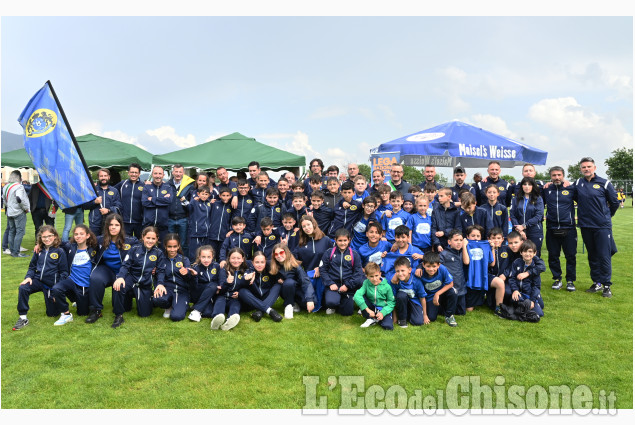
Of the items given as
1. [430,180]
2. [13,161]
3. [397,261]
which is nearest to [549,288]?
[430,180]

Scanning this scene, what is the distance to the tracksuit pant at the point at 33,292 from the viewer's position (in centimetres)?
455

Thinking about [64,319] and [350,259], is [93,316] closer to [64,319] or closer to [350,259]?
[64,319]

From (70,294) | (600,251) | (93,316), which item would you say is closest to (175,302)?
(93,316)

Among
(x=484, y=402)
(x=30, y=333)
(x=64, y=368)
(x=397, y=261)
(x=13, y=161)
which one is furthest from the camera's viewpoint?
(x=13, y=161)

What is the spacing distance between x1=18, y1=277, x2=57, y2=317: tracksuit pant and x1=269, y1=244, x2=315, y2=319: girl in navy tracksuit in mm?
2645

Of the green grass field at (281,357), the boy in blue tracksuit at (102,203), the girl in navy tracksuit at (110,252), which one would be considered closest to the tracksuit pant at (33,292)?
the green grass field at (281,357)

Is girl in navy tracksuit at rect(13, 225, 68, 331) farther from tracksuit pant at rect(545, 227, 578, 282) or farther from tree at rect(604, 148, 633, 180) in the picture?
tree at rect(604, 148, 633, 180)

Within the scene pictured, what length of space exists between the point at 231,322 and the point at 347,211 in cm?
232

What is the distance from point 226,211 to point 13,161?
27.9 feet

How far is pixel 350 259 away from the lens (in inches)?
201

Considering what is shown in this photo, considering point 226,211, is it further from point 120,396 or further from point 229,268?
point 120,396

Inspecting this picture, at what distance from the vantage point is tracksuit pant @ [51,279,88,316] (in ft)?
15.4

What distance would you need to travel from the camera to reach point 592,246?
6.08 meters

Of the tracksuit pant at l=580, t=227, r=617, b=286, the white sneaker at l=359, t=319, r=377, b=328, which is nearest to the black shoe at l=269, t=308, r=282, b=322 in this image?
the white sneaker at l=359, t=319, r=377, b=328
